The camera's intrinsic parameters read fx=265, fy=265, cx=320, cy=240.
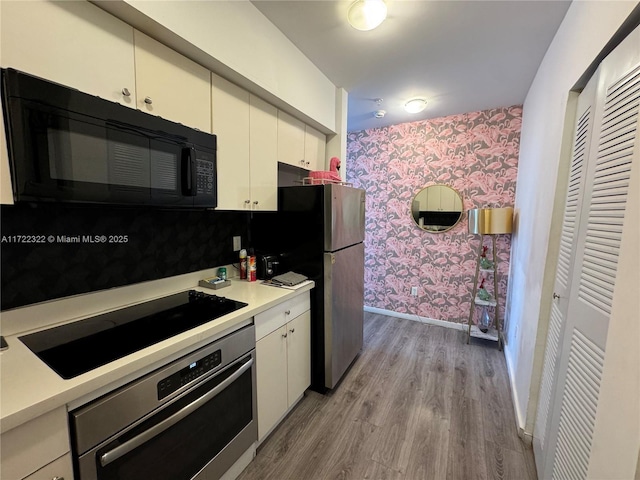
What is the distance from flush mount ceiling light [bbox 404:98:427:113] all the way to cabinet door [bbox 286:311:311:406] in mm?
2313

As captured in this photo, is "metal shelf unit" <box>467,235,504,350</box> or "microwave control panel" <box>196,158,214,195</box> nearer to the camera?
"microwave control panel" <box>196,158,214,195</box>

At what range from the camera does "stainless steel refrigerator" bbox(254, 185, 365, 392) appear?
6.30 ft

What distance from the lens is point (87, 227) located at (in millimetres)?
1262

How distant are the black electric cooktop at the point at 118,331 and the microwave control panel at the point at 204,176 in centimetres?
61

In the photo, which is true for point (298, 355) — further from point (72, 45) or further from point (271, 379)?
point (72, 45)

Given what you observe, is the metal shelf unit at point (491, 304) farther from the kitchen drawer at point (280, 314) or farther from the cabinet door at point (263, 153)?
the cabinet door at point (263, 153)

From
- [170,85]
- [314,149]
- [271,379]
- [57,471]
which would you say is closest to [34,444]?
[57,471]

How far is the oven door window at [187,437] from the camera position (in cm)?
92

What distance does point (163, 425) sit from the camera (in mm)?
1001

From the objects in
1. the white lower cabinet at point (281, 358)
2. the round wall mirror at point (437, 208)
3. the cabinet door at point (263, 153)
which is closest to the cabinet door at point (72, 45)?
the cabinet door at point (263, 153)

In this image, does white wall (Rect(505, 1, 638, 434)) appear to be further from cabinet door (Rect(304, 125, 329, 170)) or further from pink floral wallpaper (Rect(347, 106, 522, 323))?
cabinet door (Rect(304, 125, 329, 170))

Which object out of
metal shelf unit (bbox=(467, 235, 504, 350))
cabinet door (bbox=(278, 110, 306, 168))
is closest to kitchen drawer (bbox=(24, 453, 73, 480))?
cabinet door (bbox=(278, 110, 306, 168))

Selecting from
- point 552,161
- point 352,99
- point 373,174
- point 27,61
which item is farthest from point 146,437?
point 373,174

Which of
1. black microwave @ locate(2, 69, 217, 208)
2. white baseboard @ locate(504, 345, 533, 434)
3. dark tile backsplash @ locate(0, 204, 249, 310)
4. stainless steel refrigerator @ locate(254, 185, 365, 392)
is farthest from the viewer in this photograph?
stainless steel refrigerator @ locate(254, 185, 365, 392)
